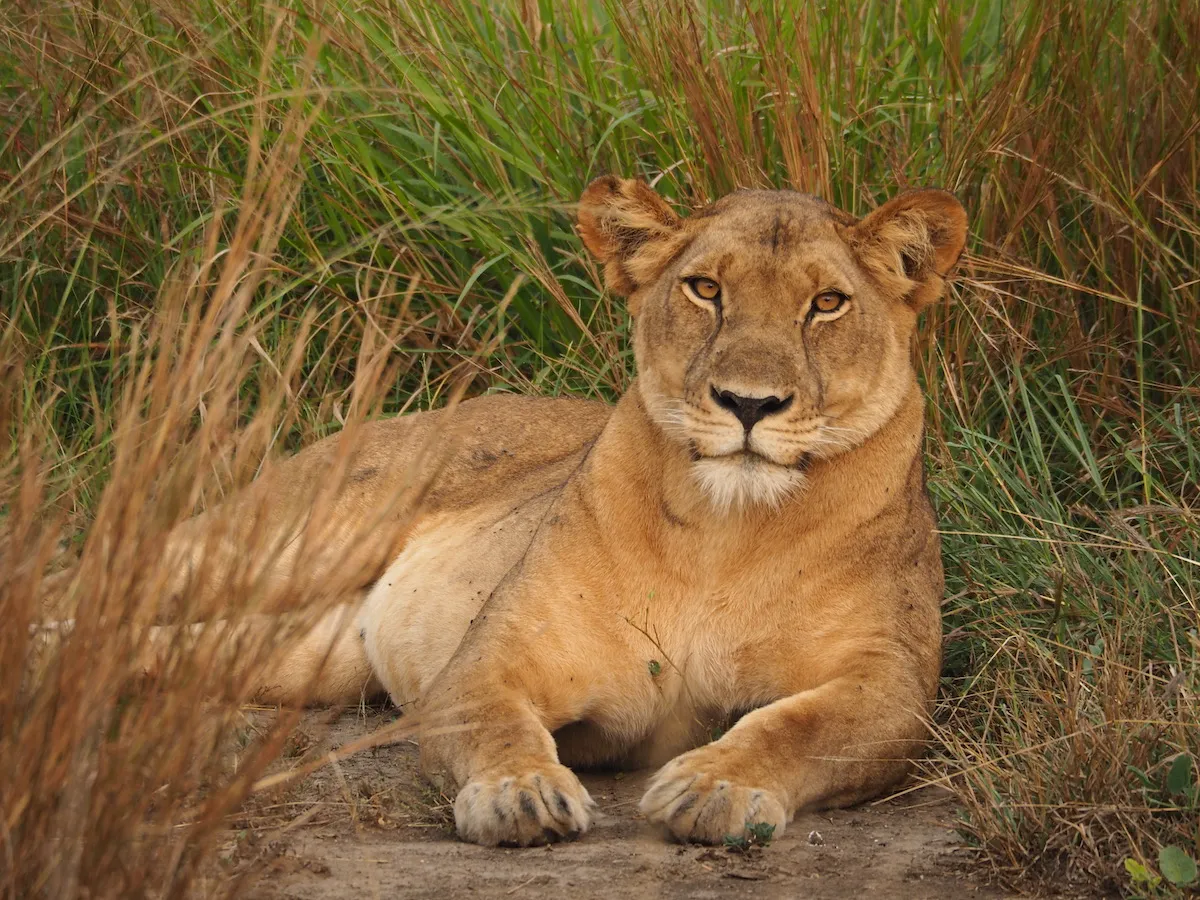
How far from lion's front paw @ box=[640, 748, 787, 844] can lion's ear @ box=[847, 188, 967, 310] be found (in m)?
1.24

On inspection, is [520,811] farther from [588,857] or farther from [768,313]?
[768,313]

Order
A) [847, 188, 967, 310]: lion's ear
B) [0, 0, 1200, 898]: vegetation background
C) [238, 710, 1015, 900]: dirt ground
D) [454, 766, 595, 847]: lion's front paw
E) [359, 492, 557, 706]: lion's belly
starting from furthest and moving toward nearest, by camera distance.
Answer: [359, 492, 557, 706]: lion's belly
[0, 0, 1200, 898]: vegetation background
[847, 188, 967, 310]: lion's ear
[454, 766, 595, 847]: lion's front paw
[238, 710, 1015, 900]: dirt ground

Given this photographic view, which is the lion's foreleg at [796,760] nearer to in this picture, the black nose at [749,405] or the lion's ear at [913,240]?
the black nose at [749,405]

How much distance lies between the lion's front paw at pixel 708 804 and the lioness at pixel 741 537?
6 centimetres

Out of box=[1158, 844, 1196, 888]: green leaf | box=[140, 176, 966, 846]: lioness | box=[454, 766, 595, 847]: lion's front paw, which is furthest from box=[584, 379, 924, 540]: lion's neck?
box=[1158, 844, 1196, 888]: green leaf

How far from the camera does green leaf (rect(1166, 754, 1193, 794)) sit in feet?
9.39

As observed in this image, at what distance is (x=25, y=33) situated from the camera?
18.5ft

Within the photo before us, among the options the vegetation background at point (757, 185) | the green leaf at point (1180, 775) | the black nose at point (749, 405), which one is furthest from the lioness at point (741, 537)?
the green leaf at point (1180, 775)

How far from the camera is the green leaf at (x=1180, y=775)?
2.86 m

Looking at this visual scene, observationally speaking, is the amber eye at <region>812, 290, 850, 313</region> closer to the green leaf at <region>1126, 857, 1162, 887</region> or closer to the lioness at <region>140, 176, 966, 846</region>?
the lioness at <region>140, 176, 966, 846</region>

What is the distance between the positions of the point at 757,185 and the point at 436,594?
1.61m

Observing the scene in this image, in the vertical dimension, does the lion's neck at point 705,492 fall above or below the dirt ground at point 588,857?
above

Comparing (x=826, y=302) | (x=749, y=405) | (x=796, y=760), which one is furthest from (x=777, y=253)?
(x=796, y=760)

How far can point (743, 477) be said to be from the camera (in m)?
3.42
